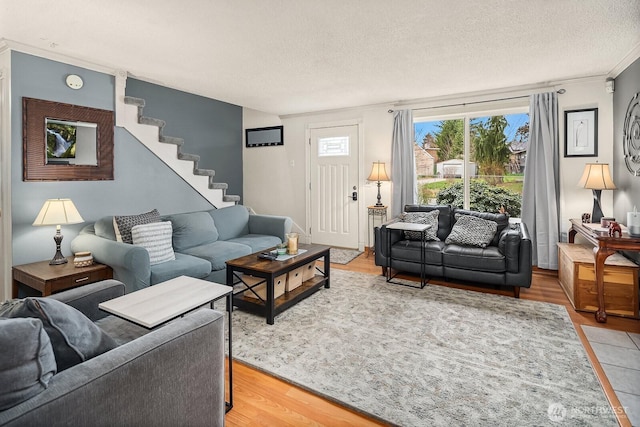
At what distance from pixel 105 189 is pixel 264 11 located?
8.60ft

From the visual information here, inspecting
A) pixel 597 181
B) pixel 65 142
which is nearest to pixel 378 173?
pixel 597 181

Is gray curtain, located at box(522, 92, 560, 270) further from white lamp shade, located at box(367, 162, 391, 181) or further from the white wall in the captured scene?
white lamp shade, located at box(367, 162, 391, 181)

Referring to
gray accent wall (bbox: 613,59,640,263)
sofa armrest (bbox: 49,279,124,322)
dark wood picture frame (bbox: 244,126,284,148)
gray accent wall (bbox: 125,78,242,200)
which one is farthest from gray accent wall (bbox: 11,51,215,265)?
gray accent wall (bbox: 613,59,640,263)

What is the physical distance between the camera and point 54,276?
2.74 meters

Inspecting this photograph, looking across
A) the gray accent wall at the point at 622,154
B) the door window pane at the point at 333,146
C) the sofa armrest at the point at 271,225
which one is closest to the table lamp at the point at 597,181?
the gray accent wall at the point at 622,154

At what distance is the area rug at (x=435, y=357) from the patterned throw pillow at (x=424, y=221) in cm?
91

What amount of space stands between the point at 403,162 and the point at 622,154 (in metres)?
2.48

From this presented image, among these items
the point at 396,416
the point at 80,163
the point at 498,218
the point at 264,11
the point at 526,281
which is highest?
the point at 264,11

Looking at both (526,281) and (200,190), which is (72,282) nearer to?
(200,190)

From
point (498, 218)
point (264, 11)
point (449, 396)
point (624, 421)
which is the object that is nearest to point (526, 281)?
point (498, 218)

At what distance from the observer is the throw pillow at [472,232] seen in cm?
387

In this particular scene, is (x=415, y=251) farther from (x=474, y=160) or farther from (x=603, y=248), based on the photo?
(x=474, y=160)

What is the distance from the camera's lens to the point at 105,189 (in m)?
3.72

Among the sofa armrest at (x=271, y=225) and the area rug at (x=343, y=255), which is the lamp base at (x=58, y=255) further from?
the area rug at (x=343, y=255)
